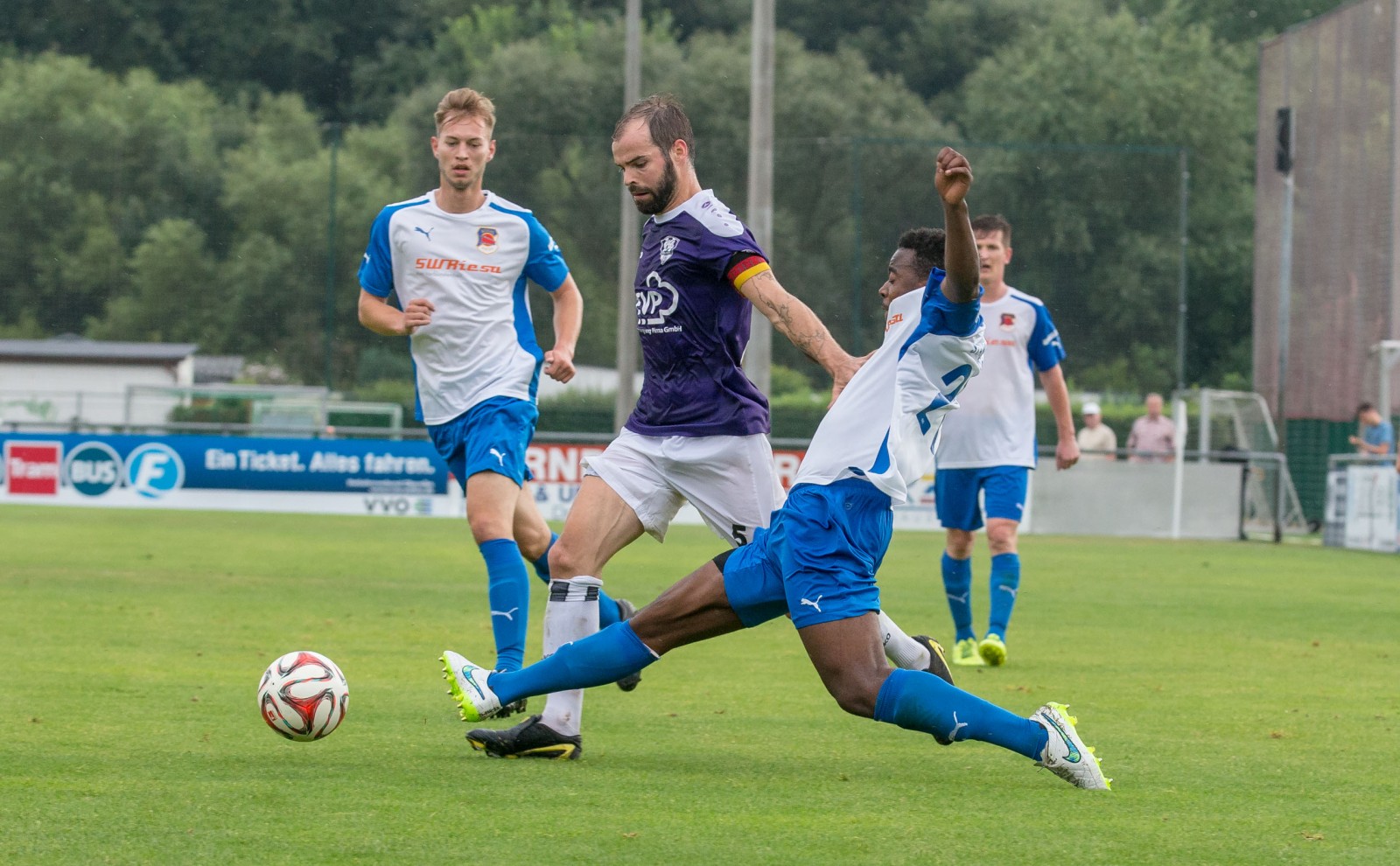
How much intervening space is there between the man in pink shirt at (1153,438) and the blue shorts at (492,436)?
59.9ft

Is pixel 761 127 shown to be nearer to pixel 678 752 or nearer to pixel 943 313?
pixel 678 752

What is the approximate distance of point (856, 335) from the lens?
2830cm

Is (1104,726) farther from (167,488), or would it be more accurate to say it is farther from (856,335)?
(856,335)

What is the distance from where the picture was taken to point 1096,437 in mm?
24812

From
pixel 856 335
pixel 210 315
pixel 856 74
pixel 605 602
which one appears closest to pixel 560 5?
pixel 856 74

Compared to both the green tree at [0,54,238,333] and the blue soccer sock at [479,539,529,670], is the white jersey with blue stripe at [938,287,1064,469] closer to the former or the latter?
the blue soccer sock at [479,539,529,670]

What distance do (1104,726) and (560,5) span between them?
54178 millimetres

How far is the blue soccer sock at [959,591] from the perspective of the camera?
945 cm

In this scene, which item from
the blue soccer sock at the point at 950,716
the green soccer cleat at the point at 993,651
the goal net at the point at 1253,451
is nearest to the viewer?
the blue soccer sock at the point at 950,716

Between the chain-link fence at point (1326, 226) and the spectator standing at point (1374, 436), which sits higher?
the chain-link fence at point (1326, 226)

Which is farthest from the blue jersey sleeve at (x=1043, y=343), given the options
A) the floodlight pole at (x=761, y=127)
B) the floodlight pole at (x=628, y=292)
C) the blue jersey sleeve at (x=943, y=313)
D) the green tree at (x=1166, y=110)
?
the green tree at (x=1166, y=110)

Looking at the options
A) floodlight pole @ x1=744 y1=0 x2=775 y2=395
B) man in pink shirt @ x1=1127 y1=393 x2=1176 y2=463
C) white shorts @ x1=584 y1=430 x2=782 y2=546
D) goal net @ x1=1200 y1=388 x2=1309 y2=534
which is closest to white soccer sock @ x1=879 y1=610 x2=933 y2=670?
white shorts @ x1=584 y1=430 x2=782 y2=546

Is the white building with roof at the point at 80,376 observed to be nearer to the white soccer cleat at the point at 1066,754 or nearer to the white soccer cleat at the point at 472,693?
the white soccer cleat at the point at 472,693

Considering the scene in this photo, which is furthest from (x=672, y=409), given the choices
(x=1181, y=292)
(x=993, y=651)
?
(x=1181, y=292)
